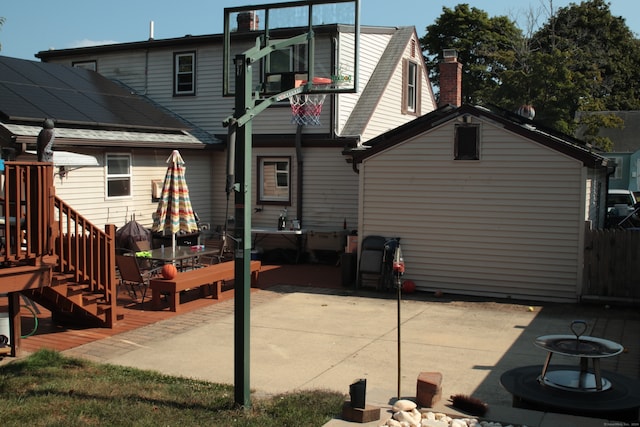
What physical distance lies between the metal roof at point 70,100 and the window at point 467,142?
850cm

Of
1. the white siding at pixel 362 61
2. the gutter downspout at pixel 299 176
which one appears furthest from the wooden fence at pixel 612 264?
the gutter downspout at pixel 299 176

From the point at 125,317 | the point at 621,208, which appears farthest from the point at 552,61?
the point at 125,317

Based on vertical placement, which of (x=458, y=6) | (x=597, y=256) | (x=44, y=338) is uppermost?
(x=458, y=6)

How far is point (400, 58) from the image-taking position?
20.2m

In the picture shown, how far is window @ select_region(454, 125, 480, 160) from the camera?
13461mm

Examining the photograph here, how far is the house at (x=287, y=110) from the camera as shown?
60.5 ft

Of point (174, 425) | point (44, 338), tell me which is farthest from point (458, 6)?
point (174, 425)

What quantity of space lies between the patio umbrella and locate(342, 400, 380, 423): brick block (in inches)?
331

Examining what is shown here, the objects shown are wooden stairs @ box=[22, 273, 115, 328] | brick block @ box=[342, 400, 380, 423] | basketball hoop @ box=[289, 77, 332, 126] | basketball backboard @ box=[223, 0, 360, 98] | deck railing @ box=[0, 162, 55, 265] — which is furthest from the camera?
basketball hoop @ box=[289, 77, 332, 126]

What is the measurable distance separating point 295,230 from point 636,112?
4047 cm

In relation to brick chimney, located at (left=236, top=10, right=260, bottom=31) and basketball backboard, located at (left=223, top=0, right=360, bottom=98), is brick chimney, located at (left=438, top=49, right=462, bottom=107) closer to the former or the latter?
brick chimney, located at (left=236, top=10, right=260, bottom=31)

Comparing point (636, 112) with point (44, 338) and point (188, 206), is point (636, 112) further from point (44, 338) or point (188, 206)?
point (44, 338)

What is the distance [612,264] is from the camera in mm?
12570

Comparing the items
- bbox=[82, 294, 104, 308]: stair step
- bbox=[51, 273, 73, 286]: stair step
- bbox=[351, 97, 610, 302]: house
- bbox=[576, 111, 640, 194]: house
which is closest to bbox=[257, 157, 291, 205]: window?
bbox=[351, 97, 610, 302]: house
